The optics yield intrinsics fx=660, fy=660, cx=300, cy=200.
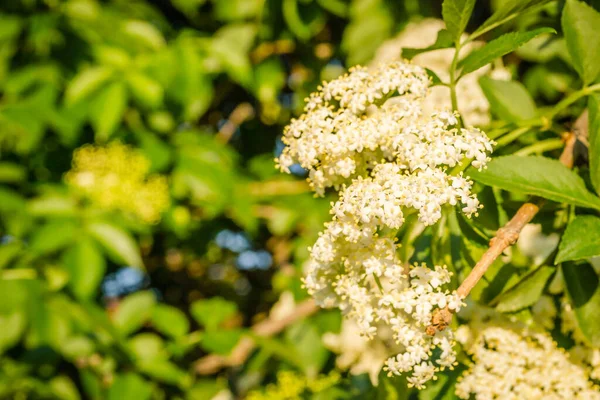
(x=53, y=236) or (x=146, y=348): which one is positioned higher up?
(x=53, y=236)

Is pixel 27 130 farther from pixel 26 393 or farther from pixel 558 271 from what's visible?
pixel 558 271

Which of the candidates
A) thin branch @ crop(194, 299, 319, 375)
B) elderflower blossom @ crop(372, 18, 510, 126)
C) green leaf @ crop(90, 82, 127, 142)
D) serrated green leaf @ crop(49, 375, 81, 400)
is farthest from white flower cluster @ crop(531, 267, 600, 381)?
serrated green leaf @ crop(49, 375, 81, 400)

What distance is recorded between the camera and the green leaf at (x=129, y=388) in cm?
170

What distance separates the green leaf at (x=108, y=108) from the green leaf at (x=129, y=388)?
660 mm

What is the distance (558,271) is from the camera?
92 cm

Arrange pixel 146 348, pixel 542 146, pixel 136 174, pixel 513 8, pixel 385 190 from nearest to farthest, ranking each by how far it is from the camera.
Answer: pixel 385 190, pixel 513 8, pixel 542 146, pixel 146 348, pixel 136 174

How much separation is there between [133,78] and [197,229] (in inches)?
29.4

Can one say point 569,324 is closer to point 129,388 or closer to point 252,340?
point 252,340

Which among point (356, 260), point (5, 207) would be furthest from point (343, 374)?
point (5, 207)

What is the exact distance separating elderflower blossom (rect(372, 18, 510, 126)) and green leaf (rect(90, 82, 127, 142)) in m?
0.71

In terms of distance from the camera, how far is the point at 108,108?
182 cm

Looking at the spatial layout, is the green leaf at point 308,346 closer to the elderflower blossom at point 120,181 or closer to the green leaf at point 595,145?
the elderflower blossom at point 120,181

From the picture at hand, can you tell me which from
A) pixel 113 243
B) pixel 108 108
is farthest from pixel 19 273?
pixel 108 108

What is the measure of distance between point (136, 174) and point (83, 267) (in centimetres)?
36
